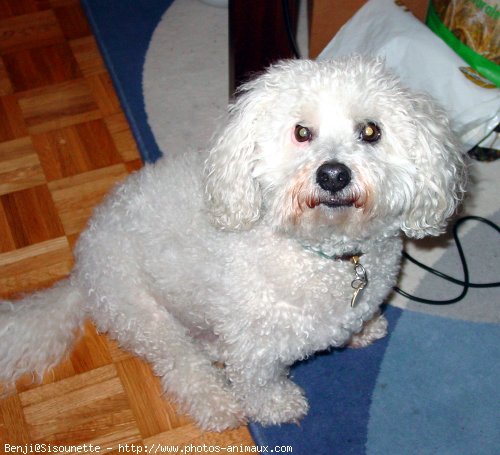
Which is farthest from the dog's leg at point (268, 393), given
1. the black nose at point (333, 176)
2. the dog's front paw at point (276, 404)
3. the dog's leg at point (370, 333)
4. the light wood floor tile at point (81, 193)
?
the light wood floor tile at point (81, 193)

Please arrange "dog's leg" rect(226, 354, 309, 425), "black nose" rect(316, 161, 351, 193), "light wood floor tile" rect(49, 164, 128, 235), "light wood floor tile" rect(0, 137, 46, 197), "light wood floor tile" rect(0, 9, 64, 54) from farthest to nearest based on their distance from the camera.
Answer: "light wood floor tile" rect(0, 9, 64, 54), "light wood floor tile" rect(0, 137, 46, 197), "light wood floor tile" rect(49, 164, 128, 235), "dog's leg" rect(226, 354, 309, 425), "black nose" rect(316, 161, 351, 193)

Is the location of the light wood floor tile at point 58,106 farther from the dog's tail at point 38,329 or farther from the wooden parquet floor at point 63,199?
the dog's tail at point 38,329

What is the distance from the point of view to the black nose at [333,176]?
3.78 feet

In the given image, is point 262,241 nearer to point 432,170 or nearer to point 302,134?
point 302,134

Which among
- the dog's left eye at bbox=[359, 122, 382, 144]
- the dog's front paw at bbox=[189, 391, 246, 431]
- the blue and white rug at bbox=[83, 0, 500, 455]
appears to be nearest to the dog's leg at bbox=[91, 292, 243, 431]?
the dog's front paw at bbox=[189, 391, 246, 431]

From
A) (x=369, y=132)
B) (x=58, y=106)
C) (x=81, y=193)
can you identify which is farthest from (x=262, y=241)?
(x=58, y=106)

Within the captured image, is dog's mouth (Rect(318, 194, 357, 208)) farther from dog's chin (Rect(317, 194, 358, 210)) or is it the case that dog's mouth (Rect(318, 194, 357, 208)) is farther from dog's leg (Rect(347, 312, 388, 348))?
dog's leg (Rect(347, 312, 388, 348))

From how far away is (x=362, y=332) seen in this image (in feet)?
5.63

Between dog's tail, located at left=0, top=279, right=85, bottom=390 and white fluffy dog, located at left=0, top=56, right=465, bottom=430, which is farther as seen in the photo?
dog's tail, located at left=0, top=279, right=85, bottom=390

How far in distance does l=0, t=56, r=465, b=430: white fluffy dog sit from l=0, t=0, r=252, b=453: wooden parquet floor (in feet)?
0.32

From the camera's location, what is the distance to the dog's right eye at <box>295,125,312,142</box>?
1.24 metres

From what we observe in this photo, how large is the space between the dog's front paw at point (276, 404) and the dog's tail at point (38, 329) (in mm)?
514

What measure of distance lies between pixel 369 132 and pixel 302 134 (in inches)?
5.1

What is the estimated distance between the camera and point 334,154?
1180 mm
